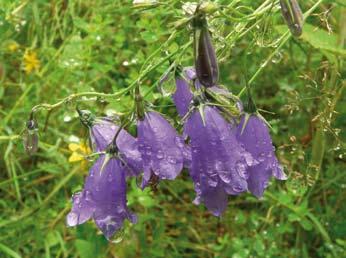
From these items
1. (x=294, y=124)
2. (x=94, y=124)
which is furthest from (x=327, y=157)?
(x=94, y=124)

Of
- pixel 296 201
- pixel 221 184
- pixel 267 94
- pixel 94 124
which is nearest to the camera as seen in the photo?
pixel 221 184

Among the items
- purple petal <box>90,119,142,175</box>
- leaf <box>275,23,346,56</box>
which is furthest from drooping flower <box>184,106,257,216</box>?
leaf <box>275,23,346,56</box>

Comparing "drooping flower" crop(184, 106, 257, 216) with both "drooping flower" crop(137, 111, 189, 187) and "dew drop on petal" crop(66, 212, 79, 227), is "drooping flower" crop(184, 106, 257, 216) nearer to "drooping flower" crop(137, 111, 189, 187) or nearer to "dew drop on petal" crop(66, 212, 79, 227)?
"drooping flower" crop(137, 111, 189, 187)

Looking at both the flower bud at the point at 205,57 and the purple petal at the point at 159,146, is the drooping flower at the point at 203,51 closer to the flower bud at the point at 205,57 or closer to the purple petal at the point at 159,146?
the flower bud at the point at 205,57

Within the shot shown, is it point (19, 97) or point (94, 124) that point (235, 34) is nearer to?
→ point (94, 124)

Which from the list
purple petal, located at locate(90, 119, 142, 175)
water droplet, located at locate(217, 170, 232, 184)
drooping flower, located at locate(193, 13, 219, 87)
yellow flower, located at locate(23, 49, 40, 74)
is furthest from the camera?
yellow flower, located at locate(23, 49, 40, 74)

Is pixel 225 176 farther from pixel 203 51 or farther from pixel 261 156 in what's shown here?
pixel 203 51
